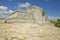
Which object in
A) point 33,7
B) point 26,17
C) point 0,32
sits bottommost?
point 0,32

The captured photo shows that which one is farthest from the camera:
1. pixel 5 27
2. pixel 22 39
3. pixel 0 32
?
pixel 5 27

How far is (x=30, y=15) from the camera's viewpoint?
32.9 ft

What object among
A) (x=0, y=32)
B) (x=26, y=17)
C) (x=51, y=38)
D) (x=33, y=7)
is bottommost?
(x=51, y=38)

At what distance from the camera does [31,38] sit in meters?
6.57

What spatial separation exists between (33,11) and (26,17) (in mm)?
949

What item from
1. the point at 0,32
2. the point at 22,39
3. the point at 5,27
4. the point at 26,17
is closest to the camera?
the point at 22,39

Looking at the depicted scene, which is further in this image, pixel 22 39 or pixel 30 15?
pixel 30 15

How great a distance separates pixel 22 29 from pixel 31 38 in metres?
1.29

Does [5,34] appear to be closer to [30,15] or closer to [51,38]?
[51,38]

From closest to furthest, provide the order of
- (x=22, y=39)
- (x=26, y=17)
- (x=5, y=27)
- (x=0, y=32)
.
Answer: (x=22, y=39) → (x=0, y=32) → (x=5, y=27) → (x=26, y=17)

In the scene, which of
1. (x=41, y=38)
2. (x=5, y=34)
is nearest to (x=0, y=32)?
(x=5, y=34)

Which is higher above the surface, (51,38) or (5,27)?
(5,27)

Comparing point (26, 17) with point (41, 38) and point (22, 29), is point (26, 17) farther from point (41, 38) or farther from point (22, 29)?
point (41, 38)

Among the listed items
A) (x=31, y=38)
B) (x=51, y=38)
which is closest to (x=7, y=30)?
(x=31, y=38)
